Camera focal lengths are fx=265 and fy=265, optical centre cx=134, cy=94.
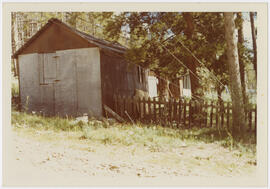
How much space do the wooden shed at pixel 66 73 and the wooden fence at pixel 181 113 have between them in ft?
2.93

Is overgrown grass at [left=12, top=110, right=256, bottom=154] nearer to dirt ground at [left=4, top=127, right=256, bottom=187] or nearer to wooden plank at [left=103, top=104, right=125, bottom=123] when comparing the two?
dirt ground at [left=4, top=127, right=256, bottom=187]

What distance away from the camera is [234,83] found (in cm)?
657

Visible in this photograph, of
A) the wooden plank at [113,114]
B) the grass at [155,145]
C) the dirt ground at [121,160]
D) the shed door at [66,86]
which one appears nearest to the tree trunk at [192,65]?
the grass at [155,145]

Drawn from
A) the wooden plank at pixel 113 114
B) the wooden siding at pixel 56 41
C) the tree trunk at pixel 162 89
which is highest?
the wooden siding at pixel 56 41

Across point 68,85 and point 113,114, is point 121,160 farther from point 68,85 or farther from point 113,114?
point 68,85

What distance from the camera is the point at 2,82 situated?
15.8 feet

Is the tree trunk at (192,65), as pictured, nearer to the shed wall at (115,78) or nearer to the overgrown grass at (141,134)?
the overgrown grass at (141,134)

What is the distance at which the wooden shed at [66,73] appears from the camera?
31.4 feet

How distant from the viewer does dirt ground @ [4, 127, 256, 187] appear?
464 cm

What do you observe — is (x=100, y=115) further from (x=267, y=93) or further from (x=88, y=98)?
(x=267, y=93)

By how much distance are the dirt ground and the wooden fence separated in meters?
1.60

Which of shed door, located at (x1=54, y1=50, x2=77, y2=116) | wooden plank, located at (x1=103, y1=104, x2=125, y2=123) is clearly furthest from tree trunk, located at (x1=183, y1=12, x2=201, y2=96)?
shed door, located at (x1=54, y1=50, x2=77, y2=116)

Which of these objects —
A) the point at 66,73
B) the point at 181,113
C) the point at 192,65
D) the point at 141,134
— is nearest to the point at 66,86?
the point at 66,73
